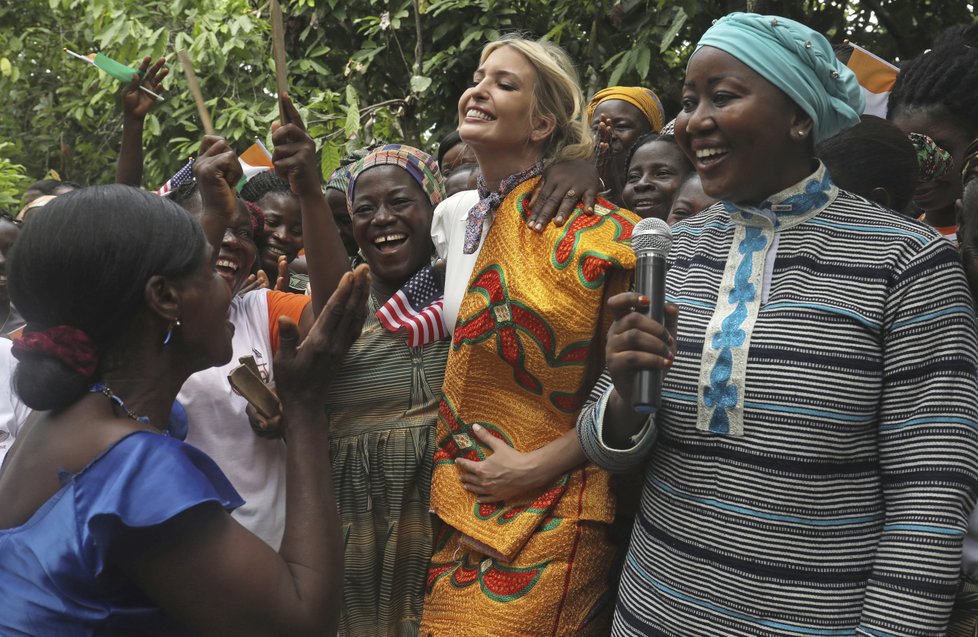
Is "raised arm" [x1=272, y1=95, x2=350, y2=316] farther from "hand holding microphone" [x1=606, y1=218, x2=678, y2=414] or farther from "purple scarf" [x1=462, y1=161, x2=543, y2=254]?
"hand holding microphone" [x1=606, y1=218, x2=678, y2=414]

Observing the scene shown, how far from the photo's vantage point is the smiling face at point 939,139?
3.33 metres

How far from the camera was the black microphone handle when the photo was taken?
77.4 inches

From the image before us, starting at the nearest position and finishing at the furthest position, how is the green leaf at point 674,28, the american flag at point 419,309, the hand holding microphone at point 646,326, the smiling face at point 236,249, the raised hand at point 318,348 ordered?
the hand holding microphone at point 646,326, the raised hand at point 318,348, the american flag at point 419,309, the smiling face at point 236,249, the green leaf at point 674,28

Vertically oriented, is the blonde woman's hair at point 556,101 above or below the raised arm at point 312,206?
above

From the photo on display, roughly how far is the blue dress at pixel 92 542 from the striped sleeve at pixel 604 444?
36.5 inches

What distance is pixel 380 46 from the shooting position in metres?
7.59

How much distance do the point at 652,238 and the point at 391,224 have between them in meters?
1.72

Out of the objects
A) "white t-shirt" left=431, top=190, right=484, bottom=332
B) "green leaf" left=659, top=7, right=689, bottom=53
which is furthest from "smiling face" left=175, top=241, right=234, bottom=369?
"green leaf" left=659, top=7, right=689, bottom=53

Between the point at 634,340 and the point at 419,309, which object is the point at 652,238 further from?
the point at 419,309

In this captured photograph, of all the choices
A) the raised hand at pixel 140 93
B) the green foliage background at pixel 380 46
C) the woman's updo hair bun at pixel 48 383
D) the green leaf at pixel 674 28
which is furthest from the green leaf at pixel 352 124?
the woman's updo hair bun at pixel 48 383

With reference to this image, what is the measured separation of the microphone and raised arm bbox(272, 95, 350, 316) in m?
1.38

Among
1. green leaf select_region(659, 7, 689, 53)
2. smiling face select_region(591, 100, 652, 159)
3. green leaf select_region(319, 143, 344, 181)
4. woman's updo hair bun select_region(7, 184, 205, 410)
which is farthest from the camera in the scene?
A: green leaf select_region(319, 143, 344, 181)

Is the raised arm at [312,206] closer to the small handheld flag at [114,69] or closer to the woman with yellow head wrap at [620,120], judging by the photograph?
the small handheld flag at [114,69]

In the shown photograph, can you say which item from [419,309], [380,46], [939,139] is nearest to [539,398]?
[419,309]
